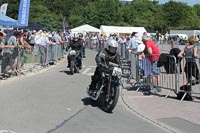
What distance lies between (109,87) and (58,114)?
141cm

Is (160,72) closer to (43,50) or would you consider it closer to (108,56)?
(108,56)

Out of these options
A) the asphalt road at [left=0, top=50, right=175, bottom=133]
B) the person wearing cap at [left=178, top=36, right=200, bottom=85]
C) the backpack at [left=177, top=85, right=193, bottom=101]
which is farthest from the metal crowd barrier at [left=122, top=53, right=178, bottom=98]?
A: the asphalt road at [left=0, top=50, right=175, bottom=133]

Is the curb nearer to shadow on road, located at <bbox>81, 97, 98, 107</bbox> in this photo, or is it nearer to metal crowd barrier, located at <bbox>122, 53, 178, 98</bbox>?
shadow on road, located at <bbox>81, 97, 98, 107</bbox>

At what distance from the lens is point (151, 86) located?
14.4 m

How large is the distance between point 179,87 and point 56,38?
1834 centimetres

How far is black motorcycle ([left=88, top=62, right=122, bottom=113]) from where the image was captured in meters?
10.6

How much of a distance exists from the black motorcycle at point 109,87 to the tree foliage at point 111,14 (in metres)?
91.0

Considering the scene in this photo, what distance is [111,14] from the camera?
117250 millimetres

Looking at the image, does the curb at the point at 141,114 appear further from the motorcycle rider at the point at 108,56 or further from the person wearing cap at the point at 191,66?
the person wearing cap at the point at 191,66

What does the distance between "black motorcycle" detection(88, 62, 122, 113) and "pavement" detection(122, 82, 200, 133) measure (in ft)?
2.24

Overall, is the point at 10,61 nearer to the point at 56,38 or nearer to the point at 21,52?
the point at 21,52

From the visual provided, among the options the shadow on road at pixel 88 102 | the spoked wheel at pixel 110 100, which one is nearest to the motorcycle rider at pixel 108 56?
the spoked wheel at pixel 110 100

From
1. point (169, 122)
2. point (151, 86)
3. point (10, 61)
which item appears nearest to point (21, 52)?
point (10, 61)

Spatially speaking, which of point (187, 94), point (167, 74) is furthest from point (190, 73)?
point (167, 74)
